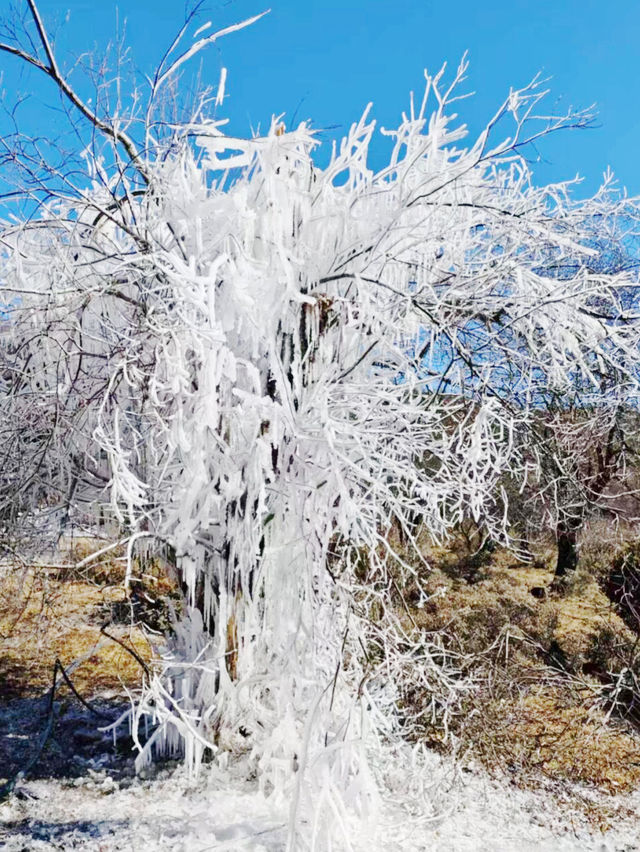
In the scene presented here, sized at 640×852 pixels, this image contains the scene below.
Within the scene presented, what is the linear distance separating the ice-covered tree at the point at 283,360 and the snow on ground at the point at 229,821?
0.78 ft

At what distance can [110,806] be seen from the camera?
4387 mm

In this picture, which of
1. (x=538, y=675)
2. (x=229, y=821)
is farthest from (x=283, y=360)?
(x=538, y=675)

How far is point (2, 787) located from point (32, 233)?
377cm

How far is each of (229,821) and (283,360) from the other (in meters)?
2.75

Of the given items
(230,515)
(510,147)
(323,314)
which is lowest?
(230,515)

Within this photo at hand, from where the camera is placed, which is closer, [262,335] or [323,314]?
[262,335]

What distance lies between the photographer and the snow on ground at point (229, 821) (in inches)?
156

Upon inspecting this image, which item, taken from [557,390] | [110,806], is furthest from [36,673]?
[557,390]

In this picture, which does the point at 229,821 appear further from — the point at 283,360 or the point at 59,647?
the point at 59,647

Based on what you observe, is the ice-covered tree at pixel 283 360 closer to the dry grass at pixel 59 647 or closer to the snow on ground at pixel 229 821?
the snow on ground at pixel 229 821

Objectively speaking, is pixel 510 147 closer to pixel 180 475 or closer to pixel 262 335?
pixel 262 335

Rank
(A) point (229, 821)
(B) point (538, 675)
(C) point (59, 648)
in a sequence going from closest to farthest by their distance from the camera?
1. (A) point (229, 821)
2. (B) point (538, 675)
3. (C) point (59, 648)

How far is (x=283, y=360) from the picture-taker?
421 centimetres

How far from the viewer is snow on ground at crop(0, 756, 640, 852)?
13.0ft
